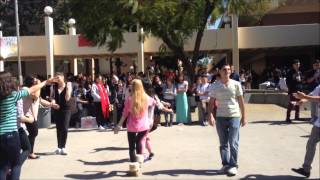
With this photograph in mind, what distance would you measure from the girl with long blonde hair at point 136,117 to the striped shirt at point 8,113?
2.45m

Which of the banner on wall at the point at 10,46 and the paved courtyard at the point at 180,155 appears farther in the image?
the banner on wall at the point at 10,46

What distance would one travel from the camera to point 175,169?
951cm

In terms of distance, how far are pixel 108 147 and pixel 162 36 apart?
825cm

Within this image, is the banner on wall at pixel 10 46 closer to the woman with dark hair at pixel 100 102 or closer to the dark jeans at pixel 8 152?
the woman with dark hair at pixel 100 102

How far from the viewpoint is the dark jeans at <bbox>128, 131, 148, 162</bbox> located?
9383 millimetres

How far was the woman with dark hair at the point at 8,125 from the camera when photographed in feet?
23.1

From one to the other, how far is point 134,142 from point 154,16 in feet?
33.4

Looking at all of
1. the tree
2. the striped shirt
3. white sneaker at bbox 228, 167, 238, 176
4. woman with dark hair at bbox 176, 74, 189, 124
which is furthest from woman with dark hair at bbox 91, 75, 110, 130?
the striped shirt

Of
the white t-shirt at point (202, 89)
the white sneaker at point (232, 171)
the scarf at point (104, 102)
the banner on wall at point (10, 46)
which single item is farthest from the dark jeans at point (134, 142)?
the banner on wall at point (10, 46)

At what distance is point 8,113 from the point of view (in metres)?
7.21

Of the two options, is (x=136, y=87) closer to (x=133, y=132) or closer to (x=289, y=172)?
(x=133, y=132)

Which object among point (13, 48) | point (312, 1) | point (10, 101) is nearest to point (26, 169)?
point (10, 101)

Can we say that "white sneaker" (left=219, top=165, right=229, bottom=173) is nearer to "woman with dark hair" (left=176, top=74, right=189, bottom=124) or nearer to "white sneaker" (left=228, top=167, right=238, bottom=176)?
"white sneaker" (left=228, top=167, right=238, bottom=176)

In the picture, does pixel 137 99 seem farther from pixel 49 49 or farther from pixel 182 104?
pixel 49 49
